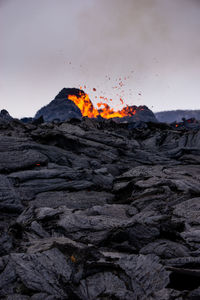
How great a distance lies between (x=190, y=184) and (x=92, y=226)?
43.8 feet

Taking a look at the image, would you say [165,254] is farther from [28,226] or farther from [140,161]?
[140,161]

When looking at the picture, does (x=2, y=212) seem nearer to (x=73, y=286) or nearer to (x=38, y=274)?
(x=38, y=274)

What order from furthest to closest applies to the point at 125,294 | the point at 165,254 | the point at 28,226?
the point at 28,226 → the point at 165,254 → the point at 125,294

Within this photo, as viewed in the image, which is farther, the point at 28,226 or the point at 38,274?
the point at 28,226

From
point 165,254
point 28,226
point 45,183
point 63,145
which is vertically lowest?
point 165,254

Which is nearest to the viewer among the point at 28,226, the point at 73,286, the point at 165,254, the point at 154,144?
the point at 73,286

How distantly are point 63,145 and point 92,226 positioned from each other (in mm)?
19205

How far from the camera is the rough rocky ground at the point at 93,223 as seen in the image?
811 centimetres

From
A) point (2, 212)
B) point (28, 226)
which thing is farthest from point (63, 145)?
point (28, 226)

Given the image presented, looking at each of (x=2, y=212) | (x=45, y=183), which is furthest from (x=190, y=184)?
(x=2, y=212)

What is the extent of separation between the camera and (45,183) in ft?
70.7

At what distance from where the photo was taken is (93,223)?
1409 centimetres

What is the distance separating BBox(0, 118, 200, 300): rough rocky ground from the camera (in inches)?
319

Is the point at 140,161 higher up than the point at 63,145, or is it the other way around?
the point at 63,145
